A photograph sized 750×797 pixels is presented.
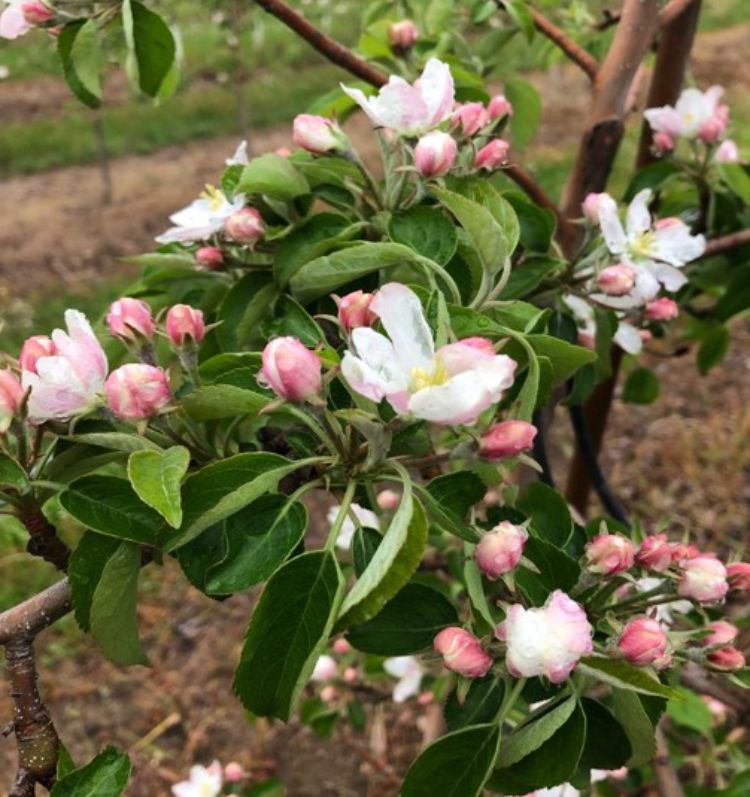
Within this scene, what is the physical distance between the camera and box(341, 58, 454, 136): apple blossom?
29.8 inches

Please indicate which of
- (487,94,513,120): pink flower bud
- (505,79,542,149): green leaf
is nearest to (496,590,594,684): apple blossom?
(487,94,513,120): pink flower bud

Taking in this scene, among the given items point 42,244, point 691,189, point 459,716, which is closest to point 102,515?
point 459,716

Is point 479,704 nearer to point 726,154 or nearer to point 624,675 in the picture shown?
point 624,675

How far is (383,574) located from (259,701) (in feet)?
0.47

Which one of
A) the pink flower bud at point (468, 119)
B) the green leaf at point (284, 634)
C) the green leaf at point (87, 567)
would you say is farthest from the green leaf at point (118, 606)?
the pink flower bud at point (468, 119)

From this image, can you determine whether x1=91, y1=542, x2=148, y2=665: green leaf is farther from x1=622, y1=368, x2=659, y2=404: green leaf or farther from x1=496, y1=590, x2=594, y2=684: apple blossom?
x1=622, y1=368, x2=659, y2=404: green leaf

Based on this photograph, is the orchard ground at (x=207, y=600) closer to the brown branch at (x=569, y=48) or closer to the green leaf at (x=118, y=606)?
the green leaf at (x=118, y=606)

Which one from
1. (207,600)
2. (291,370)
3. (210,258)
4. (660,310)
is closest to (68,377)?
(291,370)

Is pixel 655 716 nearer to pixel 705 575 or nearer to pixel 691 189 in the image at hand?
pixel 705 575

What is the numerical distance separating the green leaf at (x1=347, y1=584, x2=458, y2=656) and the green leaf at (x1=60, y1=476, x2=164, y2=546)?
0.65 feet

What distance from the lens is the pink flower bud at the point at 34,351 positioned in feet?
2.11

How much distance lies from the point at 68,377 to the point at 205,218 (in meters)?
0.28

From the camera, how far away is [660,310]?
99 cm

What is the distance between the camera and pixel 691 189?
4.43 ft
